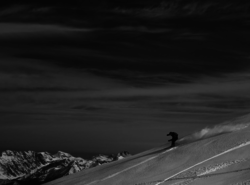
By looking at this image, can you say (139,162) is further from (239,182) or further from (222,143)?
(239,182)

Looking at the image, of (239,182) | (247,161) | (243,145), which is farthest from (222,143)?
(239,182)

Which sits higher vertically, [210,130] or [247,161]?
[210,130]

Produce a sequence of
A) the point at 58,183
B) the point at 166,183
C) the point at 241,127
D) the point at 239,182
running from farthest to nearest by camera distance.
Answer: the point at 58,183, the point at 241,127, the point at 166,183, the point at 239,182

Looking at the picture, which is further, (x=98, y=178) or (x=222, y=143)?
(x=98, y=178)

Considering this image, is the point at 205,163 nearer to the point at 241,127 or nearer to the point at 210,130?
the point at 241,127

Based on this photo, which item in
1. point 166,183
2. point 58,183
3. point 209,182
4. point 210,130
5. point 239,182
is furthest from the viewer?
point 58,183

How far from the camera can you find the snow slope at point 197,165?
19.1 m

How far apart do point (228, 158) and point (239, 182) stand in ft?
10.7

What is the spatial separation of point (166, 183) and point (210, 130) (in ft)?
24.8

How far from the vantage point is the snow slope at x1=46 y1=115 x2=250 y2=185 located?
19064mm

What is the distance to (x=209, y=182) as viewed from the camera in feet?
61.0

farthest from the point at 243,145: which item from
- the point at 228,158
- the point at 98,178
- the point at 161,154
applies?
the point at 98,178

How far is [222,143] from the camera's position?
22.5 meters

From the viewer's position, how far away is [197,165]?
68.9 ft
